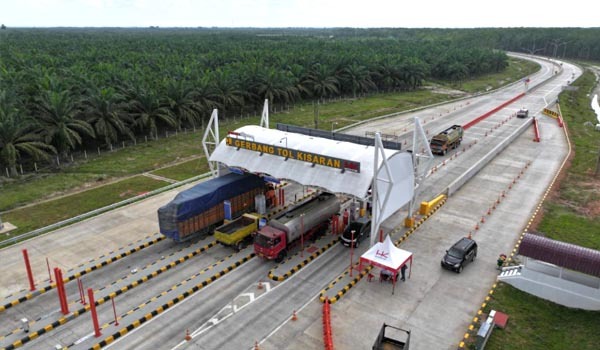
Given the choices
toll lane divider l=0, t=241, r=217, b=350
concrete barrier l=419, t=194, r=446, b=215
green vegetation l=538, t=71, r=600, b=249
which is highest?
concrete barrier l=419, t=194, r=446, b=215

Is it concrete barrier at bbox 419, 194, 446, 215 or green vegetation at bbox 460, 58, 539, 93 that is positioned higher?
green vegetation at bbox 460, 58, 539, 93

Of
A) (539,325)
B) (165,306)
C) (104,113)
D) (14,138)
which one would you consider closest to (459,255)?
(539,325)

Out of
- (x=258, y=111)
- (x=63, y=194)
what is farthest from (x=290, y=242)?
(x=258, y=111)

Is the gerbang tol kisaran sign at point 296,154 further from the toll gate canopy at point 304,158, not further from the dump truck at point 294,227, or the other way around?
the dump truck at point 294,227

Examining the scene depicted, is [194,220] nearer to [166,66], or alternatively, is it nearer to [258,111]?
[258,111]

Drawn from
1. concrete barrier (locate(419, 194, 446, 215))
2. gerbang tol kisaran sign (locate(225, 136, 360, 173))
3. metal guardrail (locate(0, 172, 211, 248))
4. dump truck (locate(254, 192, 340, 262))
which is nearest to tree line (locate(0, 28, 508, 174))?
metal guardrail (locate(0, 172, 211, 248))

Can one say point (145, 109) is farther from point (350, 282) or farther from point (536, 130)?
Answer: point (536, 130)

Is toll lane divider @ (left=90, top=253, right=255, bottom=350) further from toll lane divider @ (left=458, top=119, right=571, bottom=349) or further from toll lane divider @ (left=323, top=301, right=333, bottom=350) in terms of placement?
toll lane divider @ (left=458, top=119, right=571, bottom=349)
